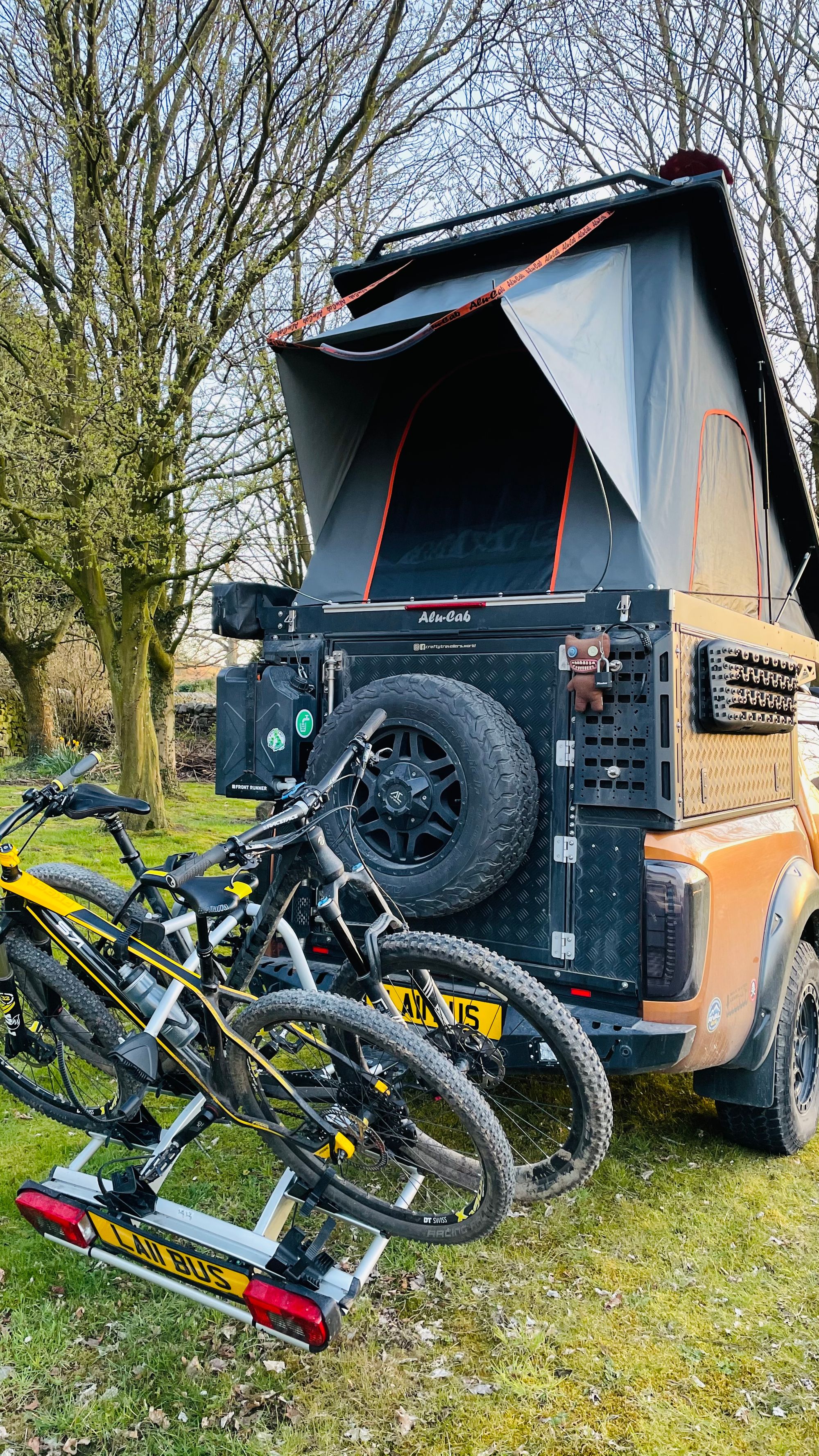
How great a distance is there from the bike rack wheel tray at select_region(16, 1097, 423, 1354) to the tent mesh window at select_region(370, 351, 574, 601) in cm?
220

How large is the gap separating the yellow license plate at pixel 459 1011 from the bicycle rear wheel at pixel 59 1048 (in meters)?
0.86

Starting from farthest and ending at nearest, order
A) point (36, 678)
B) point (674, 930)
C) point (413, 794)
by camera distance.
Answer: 1. point (36, 678)
2. point (413, 794)
3. point (674, 930)

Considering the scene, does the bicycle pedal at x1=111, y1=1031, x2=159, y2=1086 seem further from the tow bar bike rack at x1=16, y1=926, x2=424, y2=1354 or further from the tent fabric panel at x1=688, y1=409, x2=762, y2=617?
the tent fabric panel at x1=688, y1=409, x2=762, y2=617

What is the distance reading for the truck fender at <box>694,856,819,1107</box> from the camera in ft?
10.9

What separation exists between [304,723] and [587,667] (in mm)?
1282

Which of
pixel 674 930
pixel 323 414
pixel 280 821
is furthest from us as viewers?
pixel 323 414

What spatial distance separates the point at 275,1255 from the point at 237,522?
34.0 ft

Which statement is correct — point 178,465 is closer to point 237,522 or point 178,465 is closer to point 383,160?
point 237,522

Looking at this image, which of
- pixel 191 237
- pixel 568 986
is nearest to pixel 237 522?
pixel 191 237

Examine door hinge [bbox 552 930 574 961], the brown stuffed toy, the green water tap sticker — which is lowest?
door hinge [bbox 552 930 574 961]

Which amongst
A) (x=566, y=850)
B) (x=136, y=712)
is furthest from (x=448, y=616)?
(x=136, y=712)

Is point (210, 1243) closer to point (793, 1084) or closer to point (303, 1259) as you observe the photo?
point (303, 1259)

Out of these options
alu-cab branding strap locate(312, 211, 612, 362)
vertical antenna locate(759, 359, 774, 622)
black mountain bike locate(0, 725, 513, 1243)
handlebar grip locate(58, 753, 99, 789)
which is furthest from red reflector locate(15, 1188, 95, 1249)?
vertical antenna locate(759, 359, 774, 622)

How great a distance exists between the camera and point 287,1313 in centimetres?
231
